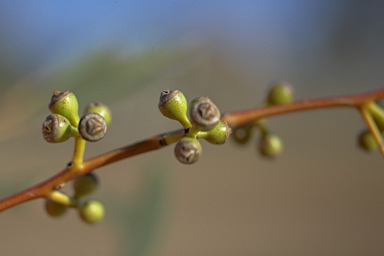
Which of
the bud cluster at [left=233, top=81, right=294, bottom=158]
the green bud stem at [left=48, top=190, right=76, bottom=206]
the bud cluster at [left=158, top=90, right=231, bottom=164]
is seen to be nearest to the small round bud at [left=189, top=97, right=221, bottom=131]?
the bud cluster at [left=158, top=90, right=231, bottom=164]

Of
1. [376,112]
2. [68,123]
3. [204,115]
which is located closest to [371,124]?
[376,112]

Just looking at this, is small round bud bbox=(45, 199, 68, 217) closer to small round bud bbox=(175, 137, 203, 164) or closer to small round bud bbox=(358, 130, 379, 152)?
small round bud bbox=(175, 137, 203, 164)

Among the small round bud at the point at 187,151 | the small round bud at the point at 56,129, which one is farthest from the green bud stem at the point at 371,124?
the small round bud at the point at 56,129

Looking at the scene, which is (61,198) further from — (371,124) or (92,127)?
(371,124)

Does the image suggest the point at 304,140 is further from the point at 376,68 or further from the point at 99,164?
the point at 99,164

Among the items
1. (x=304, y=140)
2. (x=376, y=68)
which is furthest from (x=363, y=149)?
(x=304, y=140)

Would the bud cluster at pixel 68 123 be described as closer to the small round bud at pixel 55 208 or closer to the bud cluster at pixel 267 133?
the small round bud at pixel 55 208
